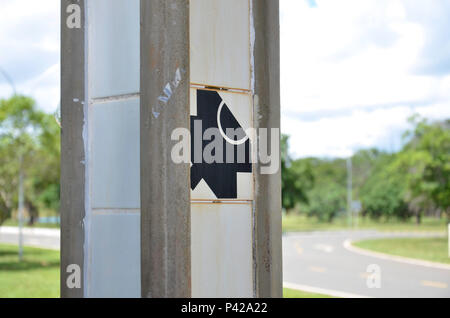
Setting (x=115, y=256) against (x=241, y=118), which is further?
(x=241, y=118)

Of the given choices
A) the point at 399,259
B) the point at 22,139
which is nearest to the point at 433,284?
the point at 399,259

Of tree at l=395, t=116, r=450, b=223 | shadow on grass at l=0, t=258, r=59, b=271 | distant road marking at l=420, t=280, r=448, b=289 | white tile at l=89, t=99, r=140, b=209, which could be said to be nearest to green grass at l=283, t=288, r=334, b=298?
distant road marking at l=420, t=280, r=448, b=289

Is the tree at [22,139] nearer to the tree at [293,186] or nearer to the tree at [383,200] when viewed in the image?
the tree at [293,186]

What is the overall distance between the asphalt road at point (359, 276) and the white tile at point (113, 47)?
33.1 feet

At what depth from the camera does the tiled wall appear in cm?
278

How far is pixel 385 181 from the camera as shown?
54562 millimetres

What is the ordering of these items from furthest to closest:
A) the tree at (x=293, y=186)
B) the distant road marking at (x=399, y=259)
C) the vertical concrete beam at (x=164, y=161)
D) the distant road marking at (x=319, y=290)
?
the tree at (x=293, y=186), the distant road marking at (x=399, y=259), the distant road marking at (x=319, y=290), the vertical concrete beam at (x=164, y=161)

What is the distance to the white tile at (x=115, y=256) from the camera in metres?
2.76

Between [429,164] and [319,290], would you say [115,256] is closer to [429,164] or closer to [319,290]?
[319,290]

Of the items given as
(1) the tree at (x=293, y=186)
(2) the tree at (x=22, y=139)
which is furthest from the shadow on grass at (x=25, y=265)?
(1) the tree at (x=293, y=186)

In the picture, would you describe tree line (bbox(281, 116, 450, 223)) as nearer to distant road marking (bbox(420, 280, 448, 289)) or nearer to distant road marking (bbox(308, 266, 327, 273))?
distant road marking (bbox(308, 266, 327, 273))

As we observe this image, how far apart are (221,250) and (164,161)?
64 centimetres
